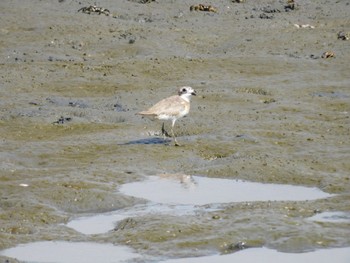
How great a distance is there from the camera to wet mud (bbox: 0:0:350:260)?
41.6 feet

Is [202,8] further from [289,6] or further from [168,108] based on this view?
[168,108]

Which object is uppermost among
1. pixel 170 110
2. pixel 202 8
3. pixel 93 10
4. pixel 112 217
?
pixel 202 8

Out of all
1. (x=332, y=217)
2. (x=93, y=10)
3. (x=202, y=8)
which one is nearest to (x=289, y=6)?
(x=202, y=8)

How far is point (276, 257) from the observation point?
11648 mm

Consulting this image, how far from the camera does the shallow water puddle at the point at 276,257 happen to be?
37.7 ft

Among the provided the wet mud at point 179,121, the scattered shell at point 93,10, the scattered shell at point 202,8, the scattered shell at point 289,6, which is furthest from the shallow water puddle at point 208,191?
the scattered shell at point 289,6

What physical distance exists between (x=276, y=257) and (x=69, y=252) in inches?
95.2

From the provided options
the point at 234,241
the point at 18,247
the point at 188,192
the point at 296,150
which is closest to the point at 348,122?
the point at 296,150

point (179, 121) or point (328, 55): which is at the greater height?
point (328, 55)

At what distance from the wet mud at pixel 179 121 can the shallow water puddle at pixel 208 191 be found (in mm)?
235

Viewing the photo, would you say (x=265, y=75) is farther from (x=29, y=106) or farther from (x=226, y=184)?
(x=226, y=184)

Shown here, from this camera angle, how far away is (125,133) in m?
18.3

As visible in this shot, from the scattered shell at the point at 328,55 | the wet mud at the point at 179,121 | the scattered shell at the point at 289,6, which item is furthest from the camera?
the scattered shell at the point at 289,6

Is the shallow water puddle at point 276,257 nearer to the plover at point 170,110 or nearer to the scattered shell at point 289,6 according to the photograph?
the plover at point 170,110
